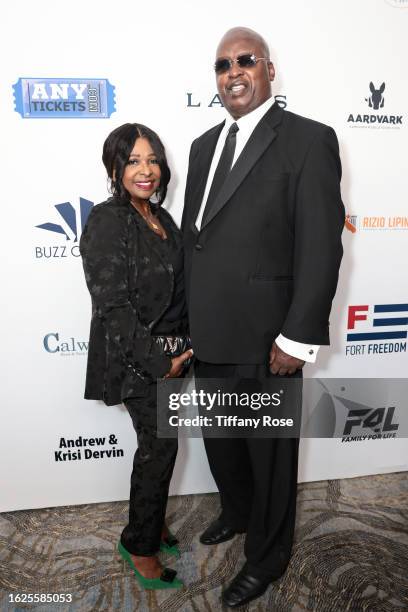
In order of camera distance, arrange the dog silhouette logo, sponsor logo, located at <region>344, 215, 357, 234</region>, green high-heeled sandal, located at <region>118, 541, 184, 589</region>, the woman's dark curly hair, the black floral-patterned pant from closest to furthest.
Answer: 1. the woman's dark curly hair
2. the black floral-patterned pant
3. green high-heeled sandal, located at <region>118, 541, 184, 589</region>
4. the dog silhouette logo
5. sponsor logo, located at <region>344, 215, 357, 234</region>

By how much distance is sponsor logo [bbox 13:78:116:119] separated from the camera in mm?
1954

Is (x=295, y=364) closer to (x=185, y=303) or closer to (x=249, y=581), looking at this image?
(x=185, y=303)

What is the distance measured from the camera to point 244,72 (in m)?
1.61

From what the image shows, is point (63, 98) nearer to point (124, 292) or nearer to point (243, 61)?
point (243, 61)

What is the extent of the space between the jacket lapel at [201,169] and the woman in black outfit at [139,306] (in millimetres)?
117

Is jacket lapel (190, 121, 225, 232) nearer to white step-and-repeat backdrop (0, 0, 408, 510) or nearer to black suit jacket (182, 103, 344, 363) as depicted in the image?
black suit jacket (182, 103, 344, 363)

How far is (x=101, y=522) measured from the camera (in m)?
2.29

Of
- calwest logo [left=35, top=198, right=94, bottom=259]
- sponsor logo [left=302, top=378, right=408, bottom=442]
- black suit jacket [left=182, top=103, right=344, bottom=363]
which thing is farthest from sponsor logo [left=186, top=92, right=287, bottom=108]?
sponsor logo [left=302, top=378, right=408, bottom=442]

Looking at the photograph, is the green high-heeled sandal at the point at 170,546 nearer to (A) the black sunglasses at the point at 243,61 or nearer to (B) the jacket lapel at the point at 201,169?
(B) the jacket lapel at the point at 201,169

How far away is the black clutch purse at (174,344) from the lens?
173cm

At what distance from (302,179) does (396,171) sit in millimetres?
1039

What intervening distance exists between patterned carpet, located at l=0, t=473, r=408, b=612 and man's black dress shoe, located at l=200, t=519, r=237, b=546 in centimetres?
3

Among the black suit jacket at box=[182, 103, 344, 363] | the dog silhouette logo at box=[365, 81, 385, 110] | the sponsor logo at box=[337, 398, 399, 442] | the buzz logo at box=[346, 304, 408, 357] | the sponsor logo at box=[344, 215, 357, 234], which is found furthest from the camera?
the sponsor logo at box=[337, 398, 399, 442]

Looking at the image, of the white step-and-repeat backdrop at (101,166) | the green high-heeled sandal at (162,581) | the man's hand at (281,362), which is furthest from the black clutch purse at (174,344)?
the green high-heeled sandal at (162,581)
